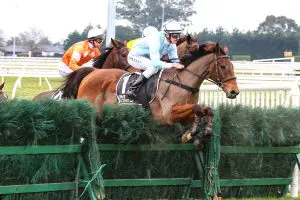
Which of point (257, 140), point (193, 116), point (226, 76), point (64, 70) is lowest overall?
point (257, 140)

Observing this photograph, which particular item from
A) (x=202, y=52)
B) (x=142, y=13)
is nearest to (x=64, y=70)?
(x=202, y=52)

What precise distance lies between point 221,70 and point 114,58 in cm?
275

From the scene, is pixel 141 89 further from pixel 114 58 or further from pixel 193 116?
pixel 114 58

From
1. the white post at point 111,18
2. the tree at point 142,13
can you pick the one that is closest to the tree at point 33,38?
the tree at point 142,13

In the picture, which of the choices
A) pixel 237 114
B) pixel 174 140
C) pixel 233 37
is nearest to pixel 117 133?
pixel 174 140

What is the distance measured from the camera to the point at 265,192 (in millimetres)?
7516

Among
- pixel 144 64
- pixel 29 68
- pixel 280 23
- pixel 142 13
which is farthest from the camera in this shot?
pixel 280 23

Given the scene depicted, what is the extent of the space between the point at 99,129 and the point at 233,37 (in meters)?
46.3

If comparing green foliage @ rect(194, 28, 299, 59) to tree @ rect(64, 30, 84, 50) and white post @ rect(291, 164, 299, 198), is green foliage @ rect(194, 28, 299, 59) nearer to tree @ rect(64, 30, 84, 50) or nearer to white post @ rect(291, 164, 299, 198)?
tree @ rect(64, 30, 84, 50)

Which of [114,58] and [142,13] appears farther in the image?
[142,13]

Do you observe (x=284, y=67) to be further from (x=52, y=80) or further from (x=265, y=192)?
(x=265, y=192)

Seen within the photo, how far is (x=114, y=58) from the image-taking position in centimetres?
1031

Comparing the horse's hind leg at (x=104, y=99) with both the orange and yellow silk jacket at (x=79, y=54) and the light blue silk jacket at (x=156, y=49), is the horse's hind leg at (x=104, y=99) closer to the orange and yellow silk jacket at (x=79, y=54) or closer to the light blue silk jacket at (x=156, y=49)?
the light blue silk jacket at (x=156, y=49)

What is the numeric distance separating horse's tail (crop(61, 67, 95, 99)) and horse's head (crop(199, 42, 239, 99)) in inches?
83.0
